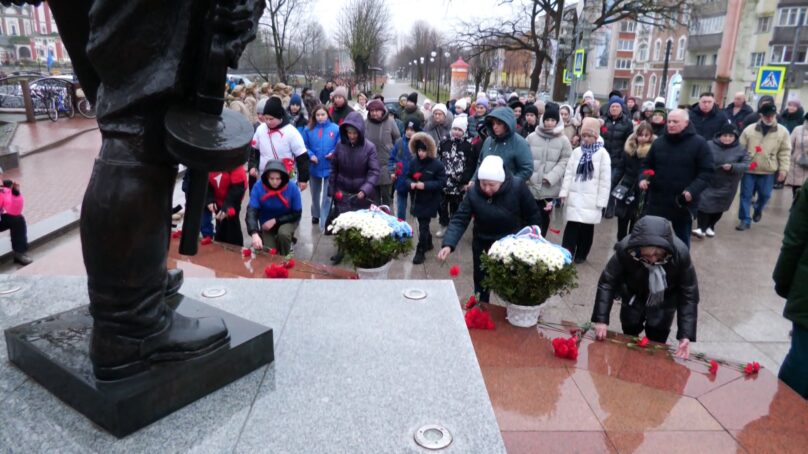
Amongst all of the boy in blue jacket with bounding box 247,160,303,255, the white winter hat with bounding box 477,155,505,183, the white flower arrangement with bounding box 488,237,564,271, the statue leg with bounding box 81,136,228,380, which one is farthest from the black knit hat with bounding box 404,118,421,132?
the statue leg with bounding box 81,136,228,380

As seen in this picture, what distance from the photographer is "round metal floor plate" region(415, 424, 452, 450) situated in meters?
2.10

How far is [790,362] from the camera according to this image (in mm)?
3725

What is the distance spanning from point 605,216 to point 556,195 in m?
2.87

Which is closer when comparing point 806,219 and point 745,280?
point 806,219

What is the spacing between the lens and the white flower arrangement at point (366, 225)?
16.1 feet

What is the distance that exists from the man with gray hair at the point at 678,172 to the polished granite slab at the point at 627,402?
3070 mm

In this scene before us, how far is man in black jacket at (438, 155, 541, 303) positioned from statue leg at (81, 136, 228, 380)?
10.5ft

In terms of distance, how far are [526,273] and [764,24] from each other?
1824 inches

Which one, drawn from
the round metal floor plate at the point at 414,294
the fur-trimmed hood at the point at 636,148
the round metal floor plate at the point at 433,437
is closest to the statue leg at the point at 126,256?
the round metal floor plate at the point at 433,437

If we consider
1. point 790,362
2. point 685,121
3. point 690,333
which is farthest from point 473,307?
point 685,121

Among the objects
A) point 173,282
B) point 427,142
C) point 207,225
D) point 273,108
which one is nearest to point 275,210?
point 207,225

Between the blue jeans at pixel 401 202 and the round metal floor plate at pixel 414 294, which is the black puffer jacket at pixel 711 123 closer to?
the blue jeans at pixel 401 202

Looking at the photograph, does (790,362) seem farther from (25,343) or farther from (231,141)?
(25,343)

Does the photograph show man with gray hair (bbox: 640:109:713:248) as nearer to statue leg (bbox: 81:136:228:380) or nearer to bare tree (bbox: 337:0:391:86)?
statue leg (bbox: 81:136:228:380)
